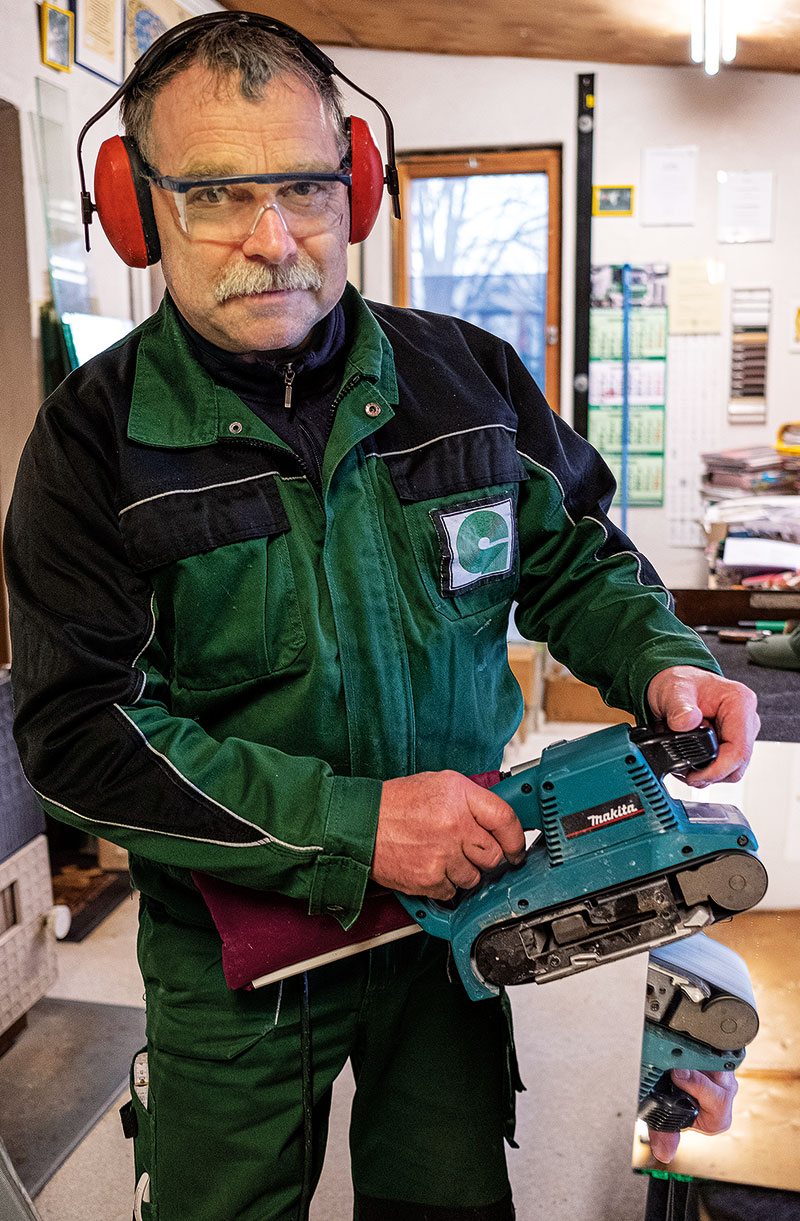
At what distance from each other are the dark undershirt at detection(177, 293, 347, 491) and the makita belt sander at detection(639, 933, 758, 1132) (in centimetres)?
61

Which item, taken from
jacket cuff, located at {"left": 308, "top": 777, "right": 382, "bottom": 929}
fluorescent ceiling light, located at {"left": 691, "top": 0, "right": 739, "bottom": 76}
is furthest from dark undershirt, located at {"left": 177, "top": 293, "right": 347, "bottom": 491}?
fluorescent ceiling light, located at {"left": 691, "top": 0, "right": 739, "bottom": 76}

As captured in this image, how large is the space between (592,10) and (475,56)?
0.83m

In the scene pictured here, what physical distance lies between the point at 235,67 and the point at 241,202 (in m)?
0.12

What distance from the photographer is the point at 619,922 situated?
97cm

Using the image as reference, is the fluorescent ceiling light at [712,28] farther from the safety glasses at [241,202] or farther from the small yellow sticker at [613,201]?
the safety glasses at [241,202]

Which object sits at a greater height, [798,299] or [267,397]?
[798,299]

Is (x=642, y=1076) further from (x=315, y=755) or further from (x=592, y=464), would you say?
(x=592, y=464)

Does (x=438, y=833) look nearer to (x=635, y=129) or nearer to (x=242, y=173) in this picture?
(x=242, y=173)

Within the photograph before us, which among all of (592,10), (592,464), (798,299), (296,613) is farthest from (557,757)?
(798,299)

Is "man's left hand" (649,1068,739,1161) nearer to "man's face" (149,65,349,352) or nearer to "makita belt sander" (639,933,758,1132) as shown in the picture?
"makita belt sander" (639,933,758,1132)

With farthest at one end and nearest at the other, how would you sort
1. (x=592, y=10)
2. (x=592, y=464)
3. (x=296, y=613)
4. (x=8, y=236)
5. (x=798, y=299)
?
(x=798, y=299)
(x=592, y=10)
(x=8, y=236)
(x=592, y=464)
(x=296, y=613)

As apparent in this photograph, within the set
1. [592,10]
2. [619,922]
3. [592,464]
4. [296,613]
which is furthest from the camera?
[592,10]

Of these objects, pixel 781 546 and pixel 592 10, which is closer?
pixel 781 546

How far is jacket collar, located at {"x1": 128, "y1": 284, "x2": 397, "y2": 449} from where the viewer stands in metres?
1.08
